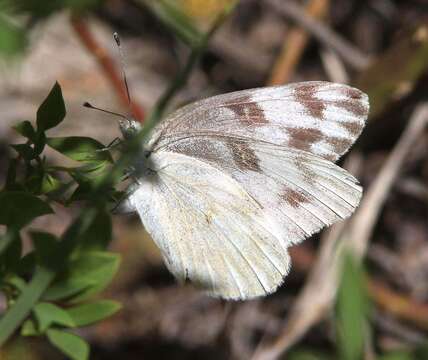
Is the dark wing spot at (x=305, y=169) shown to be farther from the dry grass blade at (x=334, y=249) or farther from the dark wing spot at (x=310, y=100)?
the dry grass blade at (x=334, y=249)

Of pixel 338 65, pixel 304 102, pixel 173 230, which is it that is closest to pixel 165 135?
pixel 173 230

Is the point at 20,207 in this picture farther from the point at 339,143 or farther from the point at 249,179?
the point at 339,143

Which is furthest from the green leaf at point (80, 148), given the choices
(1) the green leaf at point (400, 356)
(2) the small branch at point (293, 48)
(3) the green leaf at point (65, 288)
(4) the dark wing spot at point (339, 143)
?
(2) the small branch at point (293, 48)

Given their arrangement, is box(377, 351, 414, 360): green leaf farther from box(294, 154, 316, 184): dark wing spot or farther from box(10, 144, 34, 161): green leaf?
box(10, 144, 34, 161): green leaf

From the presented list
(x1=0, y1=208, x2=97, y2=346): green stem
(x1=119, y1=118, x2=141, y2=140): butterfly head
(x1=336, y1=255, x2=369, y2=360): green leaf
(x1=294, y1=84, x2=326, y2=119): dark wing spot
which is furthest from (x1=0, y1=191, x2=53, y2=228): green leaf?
(x1=336, y1=255, x2=369, y2=360): green leaf

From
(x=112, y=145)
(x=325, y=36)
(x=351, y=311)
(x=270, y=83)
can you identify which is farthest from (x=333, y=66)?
(x=112, y=145)

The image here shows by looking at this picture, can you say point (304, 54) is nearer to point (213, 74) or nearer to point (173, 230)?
point (213, 74)
